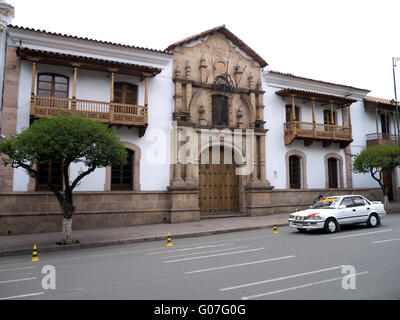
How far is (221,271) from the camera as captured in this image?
660cm

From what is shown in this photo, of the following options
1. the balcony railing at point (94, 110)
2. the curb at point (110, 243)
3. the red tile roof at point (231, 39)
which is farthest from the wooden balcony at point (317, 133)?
the balcony railing at point (94, 110)

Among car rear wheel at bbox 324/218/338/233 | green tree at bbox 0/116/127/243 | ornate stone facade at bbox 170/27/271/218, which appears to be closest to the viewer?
green tree at bbox 0/116/127/243

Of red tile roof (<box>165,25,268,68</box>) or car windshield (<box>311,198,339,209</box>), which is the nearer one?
car windshield (<box>311,198,339,209</box>)

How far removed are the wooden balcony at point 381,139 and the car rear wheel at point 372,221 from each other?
1231 cm

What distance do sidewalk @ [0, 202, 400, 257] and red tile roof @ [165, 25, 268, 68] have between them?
10.5 meters

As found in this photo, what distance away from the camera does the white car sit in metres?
11.6

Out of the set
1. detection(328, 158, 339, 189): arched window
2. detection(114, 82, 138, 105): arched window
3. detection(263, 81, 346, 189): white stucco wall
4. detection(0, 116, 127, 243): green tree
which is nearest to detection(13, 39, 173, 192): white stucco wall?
detection(114, 82, 138, 105): arched window

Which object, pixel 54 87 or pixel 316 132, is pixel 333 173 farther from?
pixel 54 87

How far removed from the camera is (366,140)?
2375cm

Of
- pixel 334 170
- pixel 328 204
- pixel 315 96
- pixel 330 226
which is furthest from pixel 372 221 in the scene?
pixel 315 96

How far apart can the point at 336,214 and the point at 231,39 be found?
42.9 ft

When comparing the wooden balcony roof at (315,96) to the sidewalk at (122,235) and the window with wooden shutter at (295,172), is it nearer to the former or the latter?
the window with wooden shutter at (295,172)

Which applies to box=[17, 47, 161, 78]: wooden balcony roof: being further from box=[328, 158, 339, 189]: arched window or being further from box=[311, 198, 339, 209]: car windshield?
box=[328, 158, 339, 189]: arched window

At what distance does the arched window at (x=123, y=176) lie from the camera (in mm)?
15927
